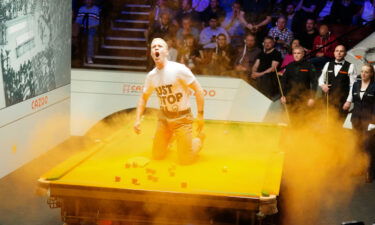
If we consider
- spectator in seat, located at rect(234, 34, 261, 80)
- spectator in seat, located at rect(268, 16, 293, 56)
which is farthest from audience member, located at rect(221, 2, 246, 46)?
spectator in seat, located at rect(268, 16, 293, 56)

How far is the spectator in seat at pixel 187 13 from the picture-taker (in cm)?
888

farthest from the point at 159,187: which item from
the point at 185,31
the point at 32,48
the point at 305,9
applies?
the point at 305,9

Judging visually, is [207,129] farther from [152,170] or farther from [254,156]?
[152,170]

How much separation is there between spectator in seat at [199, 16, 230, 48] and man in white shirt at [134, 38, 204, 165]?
3.58 m

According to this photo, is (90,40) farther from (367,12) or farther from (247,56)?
(367,12)

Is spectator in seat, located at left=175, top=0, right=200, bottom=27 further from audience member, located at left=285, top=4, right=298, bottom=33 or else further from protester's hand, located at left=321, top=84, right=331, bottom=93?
protester's hand, located at left=321, top=84, right=331, bottom=93

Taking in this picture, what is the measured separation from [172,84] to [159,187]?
127 centimetres

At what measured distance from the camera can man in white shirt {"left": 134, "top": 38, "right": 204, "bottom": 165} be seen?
4996 mm

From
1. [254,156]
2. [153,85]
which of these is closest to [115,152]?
[153,85]

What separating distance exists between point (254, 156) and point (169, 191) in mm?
1575

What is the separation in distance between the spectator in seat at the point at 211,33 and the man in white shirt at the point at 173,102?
3581mm

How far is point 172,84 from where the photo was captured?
197 inches

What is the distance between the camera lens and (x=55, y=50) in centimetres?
803

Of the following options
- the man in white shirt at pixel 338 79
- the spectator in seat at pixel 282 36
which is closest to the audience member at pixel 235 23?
the spectator in seat at pixel 282 36
